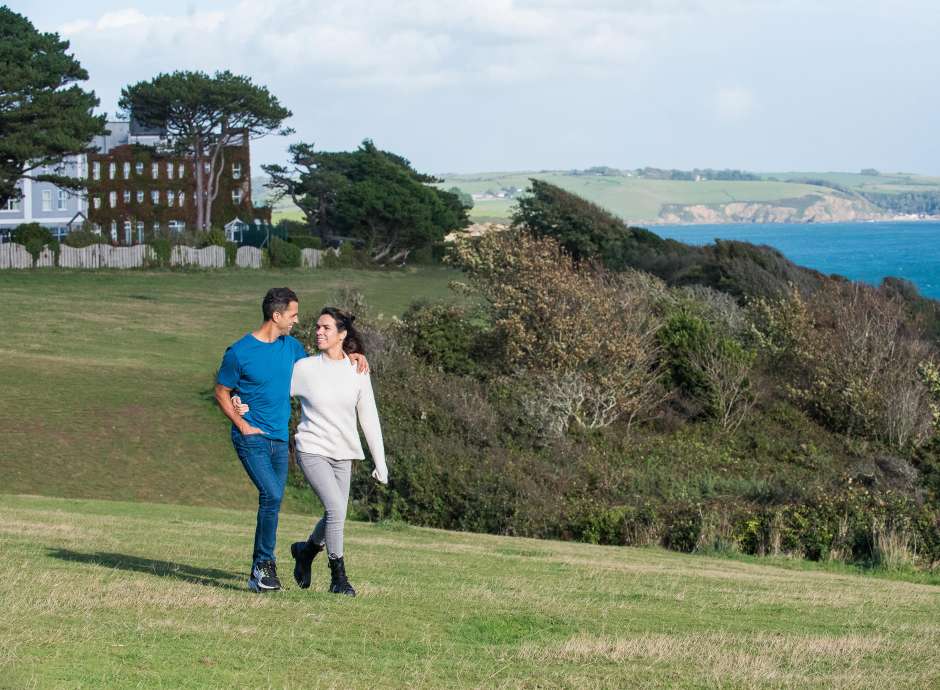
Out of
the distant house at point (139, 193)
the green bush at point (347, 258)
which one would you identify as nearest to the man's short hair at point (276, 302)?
the green bush at point (347, 258)

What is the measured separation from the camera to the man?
9.42 m

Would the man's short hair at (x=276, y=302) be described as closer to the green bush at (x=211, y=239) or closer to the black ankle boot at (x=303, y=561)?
the black ankle boot at (x=303, y=561)

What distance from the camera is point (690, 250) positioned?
7475cm

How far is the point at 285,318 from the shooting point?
952 cm

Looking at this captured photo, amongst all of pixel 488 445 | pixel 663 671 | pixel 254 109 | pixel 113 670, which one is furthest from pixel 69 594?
pixel 254 109

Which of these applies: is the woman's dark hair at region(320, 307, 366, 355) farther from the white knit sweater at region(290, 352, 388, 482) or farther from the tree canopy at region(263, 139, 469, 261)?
the tree canopy at region(263, 139, 469, 261)

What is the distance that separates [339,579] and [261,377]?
162 centimetres

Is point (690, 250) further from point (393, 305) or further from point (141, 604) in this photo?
point (141, 604)

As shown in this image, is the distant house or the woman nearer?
the woman

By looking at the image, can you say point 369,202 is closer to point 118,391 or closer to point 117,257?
point 117,257

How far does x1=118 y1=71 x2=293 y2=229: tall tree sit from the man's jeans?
84.2 m

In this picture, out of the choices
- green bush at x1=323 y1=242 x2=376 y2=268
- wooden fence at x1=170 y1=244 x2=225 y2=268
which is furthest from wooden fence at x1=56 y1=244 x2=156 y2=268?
green bush at x1=323 y1=242 x2=376 y2=268

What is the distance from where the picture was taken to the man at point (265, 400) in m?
9.42

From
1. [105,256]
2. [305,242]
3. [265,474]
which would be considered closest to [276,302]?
[265,474]
